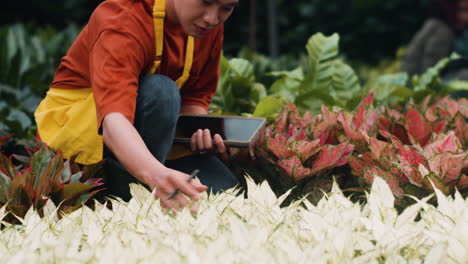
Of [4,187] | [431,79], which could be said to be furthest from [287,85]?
[4,187]

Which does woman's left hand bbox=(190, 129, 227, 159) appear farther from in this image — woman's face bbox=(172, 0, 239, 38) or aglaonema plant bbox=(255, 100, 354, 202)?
woman's face bbox=(172, 0, 239, 38)

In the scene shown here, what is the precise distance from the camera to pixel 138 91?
225 centimetres

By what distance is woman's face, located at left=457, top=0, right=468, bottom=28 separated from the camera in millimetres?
5109

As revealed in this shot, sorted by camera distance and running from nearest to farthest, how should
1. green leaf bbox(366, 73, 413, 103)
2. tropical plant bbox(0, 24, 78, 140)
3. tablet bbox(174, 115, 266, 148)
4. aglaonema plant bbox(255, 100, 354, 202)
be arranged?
aglaonema plant bbox(255, 100, 354, 202), tablet bbox(174, 115, 266, 148), tropical plant bbox(0, 24, 78, 140), green leaf bbox(366, 73, 413, 103)

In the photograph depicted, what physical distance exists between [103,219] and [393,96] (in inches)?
89.4

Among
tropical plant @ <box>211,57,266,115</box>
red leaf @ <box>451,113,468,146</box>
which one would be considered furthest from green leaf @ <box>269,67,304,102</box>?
red leaf @ <box>451,113,468,146</box>

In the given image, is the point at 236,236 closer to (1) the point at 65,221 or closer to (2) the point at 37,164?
(1) the point at 65,221

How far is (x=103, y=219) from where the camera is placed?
5.49 feet

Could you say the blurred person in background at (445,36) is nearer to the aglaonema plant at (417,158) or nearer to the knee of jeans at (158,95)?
the aglaonema plant at (417,158)

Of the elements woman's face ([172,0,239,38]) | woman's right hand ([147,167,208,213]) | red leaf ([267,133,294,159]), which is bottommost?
red leaf ([267,133,294,159])

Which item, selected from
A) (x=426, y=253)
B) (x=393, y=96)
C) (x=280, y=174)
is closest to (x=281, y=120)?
(x=280, y=174)

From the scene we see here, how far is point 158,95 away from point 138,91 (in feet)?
0.30

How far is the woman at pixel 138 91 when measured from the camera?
192cm

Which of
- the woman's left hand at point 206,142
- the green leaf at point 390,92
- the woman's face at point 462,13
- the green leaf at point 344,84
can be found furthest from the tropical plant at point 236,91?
the woman's face at point 462,13
